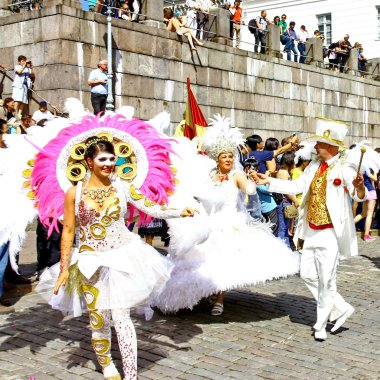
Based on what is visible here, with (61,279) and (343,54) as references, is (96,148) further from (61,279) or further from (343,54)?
(343,54)

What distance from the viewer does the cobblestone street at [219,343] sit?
17.0ft

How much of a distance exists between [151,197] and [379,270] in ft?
17.8

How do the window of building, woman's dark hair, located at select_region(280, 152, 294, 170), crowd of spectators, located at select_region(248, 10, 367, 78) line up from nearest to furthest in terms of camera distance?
woman's dark hair, located at select_region(280, 152, 294, 170) < crowd of spectators, located at select_region(248, 10, 367, 78) < the window of building

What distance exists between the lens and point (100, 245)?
4844mm

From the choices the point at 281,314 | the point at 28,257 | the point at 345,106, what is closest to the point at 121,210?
the point at 281,314

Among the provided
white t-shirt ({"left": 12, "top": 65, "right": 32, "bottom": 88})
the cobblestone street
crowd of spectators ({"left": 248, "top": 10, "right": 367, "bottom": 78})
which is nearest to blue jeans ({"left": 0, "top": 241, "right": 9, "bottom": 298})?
the cobblestone street

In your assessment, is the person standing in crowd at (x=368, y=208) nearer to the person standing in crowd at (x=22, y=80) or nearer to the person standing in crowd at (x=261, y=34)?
the person standing in crowd at (x=22, y=80)

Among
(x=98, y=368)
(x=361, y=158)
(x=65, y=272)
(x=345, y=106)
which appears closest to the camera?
(x=65, y=272)

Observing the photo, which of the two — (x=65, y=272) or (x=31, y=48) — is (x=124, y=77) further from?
(x=65, y=272)

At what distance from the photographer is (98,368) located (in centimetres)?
521

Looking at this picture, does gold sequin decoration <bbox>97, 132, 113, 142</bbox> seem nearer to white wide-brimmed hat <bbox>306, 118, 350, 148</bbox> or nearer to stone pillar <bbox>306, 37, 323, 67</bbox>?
white wide-brimmed hat <bbox>306, 118, 350, 148</bbox>

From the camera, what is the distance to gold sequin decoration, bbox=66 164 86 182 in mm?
5316

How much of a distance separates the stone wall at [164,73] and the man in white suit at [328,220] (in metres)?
8.30

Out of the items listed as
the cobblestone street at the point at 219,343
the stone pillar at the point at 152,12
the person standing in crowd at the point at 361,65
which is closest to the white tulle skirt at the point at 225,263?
the cobblestone street at the point at 219,343
